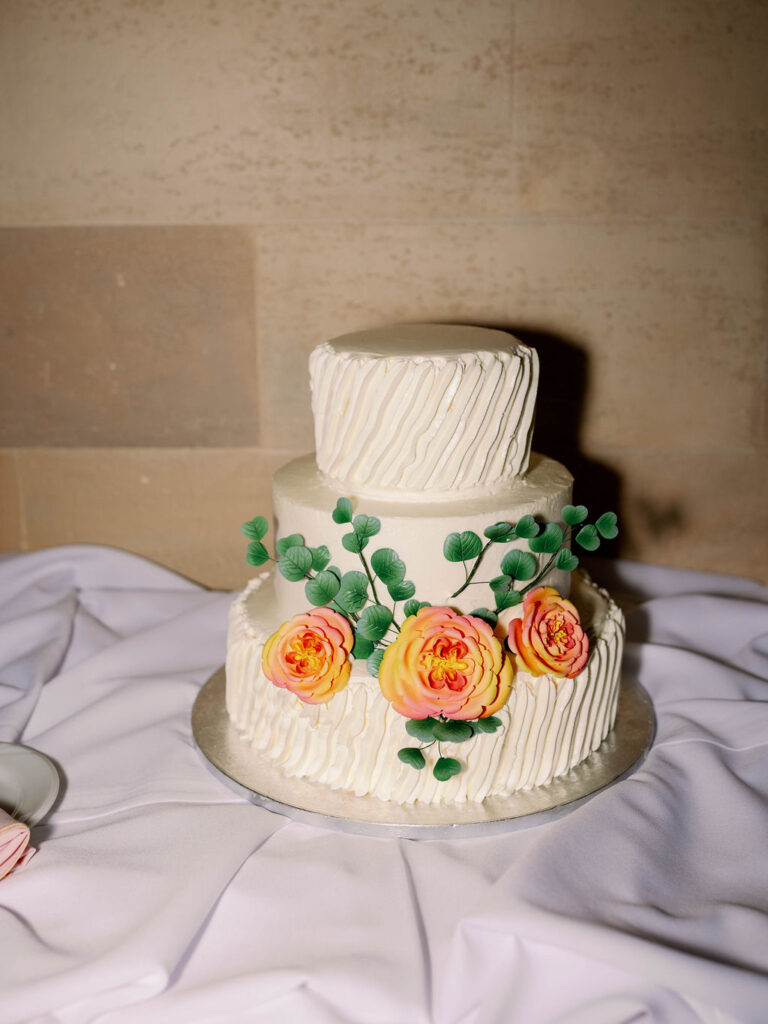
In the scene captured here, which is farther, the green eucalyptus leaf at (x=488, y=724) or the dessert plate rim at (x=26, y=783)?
the dessert plate rim at (x=26, y=783)

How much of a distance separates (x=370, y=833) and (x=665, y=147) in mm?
1444

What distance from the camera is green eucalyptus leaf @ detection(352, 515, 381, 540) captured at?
1200mm

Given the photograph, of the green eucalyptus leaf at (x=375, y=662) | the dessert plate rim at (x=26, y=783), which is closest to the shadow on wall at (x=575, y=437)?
the green eucalyptus leaf at (x=375, y=662)

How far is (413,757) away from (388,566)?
0.23 meters

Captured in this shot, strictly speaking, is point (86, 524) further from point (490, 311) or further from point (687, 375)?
point (687, 375)

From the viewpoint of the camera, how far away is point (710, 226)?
1.98 metres

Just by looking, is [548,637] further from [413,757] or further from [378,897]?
[378,897]

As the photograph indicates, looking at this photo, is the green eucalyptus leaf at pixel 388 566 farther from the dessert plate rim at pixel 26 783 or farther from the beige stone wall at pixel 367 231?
the beige stone wall at pixel 367 231

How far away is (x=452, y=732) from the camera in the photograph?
1171mm

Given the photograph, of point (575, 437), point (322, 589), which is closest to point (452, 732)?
point (322, 589)

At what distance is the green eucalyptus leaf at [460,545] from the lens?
3.92ft

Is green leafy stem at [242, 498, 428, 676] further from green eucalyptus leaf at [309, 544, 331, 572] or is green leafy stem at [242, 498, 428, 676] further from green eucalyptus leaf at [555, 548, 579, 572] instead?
green eucalyptus leaf at [555, 548, 579, 572]

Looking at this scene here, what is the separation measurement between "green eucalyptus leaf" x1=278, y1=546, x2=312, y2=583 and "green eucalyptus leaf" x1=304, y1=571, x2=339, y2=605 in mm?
22

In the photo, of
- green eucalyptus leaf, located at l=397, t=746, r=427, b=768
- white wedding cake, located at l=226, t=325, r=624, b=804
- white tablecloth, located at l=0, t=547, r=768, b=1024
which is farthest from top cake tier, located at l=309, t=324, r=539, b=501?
white tablecloth, located at l=0, t=547, r=768, b=1024
